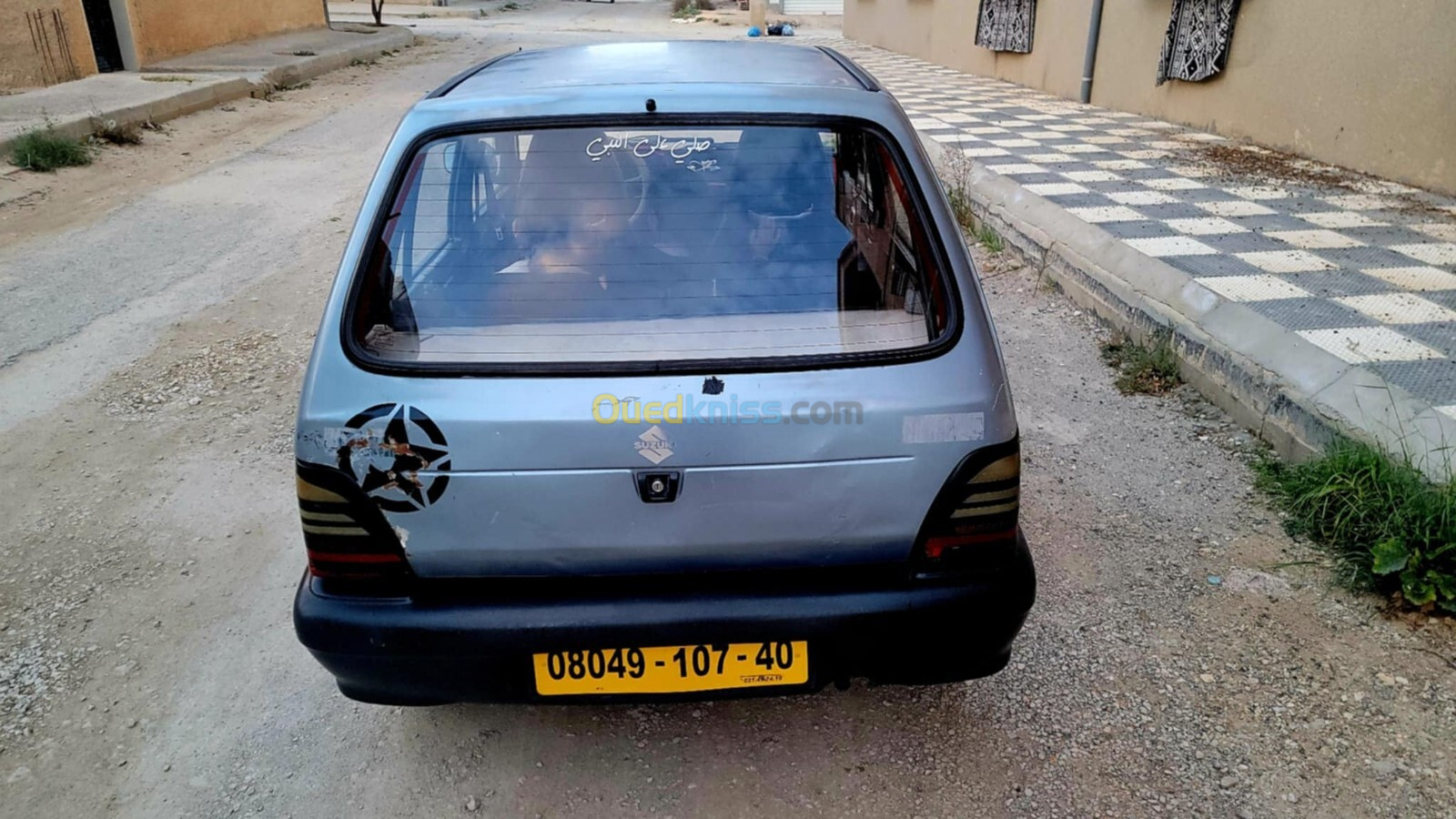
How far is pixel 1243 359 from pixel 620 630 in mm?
3077

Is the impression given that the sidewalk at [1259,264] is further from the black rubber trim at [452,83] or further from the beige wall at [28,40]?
the beige wall at [28,40]

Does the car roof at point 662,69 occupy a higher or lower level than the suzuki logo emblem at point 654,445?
higher

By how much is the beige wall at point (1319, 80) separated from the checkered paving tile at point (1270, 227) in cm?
18

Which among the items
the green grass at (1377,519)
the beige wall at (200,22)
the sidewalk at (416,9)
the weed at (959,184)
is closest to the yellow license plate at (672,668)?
the green grass at (1377,519)

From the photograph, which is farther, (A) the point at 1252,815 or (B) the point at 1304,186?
(B) the point at 1304,186

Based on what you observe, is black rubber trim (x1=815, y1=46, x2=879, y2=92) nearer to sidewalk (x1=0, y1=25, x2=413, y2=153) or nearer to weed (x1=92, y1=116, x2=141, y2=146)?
sidewalk (x1=0, y1=25, x2=413, y2=153)

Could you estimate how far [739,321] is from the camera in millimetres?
2010

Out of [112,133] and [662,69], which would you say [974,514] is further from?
[112,133]

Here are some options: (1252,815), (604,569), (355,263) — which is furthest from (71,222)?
(1252,815)

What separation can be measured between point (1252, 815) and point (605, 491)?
5.11 feet

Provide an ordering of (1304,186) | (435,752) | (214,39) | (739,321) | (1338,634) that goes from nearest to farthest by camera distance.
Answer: (739,321) < (435,752) < (1338,634) < (1304,186) < (214,39)

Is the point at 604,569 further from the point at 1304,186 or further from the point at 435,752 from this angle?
the point at 1304,186

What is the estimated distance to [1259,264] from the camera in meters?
4.96

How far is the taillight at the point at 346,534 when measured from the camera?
1.91 metres
